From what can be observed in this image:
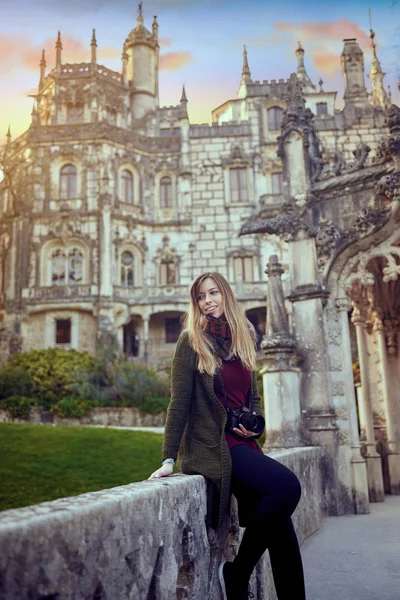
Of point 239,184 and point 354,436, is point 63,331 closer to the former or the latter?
point 239,184

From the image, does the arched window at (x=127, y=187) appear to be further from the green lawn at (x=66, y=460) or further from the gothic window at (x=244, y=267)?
the green lawn at (x=66, y=460)

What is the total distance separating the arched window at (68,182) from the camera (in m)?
37.6

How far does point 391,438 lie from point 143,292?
25.4 meters

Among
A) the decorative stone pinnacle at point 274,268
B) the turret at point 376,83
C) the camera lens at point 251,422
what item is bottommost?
the camera lens at point 251,422

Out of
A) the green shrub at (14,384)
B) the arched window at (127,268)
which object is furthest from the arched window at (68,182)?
the green shrub at (14,384)

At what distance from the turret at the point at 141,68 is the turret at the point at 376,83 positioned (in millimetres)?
15981

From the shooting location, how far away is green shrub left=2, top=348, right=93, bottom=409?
89.1ft

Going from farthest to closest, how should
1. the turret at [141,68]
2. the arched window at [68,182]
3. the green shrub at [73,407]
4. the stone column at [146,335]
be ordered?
the turret at [141,68] → the arched window at [68,182] → the stone column at [146,335] → the green shrub at [73,407]

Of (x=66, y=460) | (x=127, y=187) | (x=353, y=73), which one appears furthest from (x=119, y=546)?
(x=353, y=73)

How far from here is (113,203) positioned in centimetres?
3681

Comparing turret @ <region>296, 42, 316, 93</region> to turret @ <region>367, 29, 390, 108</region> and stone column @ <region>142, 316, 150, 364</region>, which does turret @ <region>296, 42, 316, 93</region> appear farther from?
stone column @ <region>142, 316, 150, 364</region>

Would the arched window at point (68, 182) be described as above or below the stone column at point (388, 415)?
above

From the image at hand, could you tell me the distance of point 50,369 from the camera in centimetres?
2898

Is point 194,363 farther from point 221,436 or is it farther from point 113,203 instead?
point 113,203
